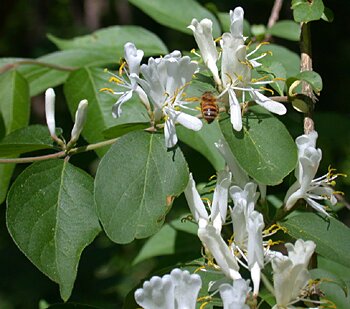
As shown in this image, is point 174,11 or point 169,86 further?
point 174,11

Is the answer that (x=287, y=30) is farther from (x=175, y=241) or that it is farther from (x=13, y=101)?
(x=13, y=101)

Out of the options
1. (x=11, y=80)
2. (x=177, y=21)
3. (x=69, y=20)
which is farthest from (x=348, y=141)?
(x=69, y=20)

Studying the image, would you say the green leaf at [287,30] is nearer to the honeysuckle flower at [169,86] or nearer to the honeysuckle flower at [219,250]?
the honeysuckle flower at [169,86]

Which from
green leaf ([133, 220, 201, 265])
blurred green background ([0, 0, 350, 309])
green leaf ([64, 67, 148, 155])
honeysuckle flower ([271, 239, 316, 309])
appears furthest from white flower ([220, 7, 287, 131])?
green leaf ([133, 220, 201, 265])

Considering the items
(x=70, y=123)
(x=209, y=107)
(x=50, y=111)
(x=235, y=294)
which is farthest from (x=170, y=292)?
(x=70, y=123)

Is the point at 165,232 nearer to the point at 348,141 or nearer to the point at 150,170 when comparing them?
the point at 150,170
